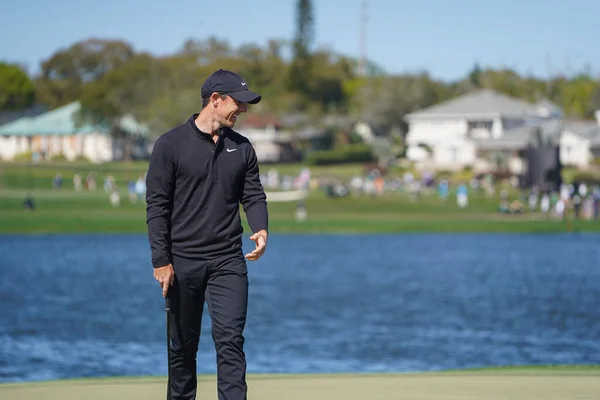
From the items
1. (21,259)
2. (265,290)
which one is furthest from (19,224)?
(265,290)

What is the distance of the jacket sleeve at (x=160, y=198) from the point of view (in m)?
7.41

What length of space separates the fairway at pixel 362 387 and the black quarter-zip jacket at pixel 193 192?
151cm

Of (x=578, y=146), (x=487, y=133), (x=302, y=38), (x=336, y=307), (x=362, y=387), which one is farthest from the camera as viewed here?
(x=302, y=38)

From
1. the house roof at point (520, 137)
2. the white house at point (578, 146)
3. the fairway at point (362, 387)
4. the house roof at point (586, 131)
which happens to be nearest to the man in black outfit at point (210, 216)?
the fairway at point (362, 387)

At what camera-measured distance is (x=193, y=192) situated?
296 inches

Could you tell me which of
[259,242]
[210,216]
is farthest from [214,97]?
[259,242]

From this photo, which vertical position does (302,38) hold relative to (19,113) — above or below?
above

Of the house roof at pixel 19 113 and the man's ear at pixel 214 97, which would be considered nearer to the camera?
the man's ear at pixel 214 97

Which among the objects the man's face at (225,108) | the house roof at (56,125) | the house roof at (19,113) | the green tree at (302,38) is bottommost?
the man's face at (225,108)

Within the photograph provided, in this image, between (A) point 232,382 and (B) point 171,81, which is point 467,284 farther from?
(B) point 171,81

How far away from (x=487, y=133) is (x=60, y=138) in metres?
39.4

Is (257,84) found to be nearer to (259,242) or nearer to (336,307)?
(336,307)

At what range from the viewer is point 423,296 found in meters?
36.3

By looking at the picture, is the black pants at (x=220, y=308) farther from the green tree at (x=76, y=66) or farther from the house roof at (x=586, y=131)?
the green tree at (x=76, y=66)
